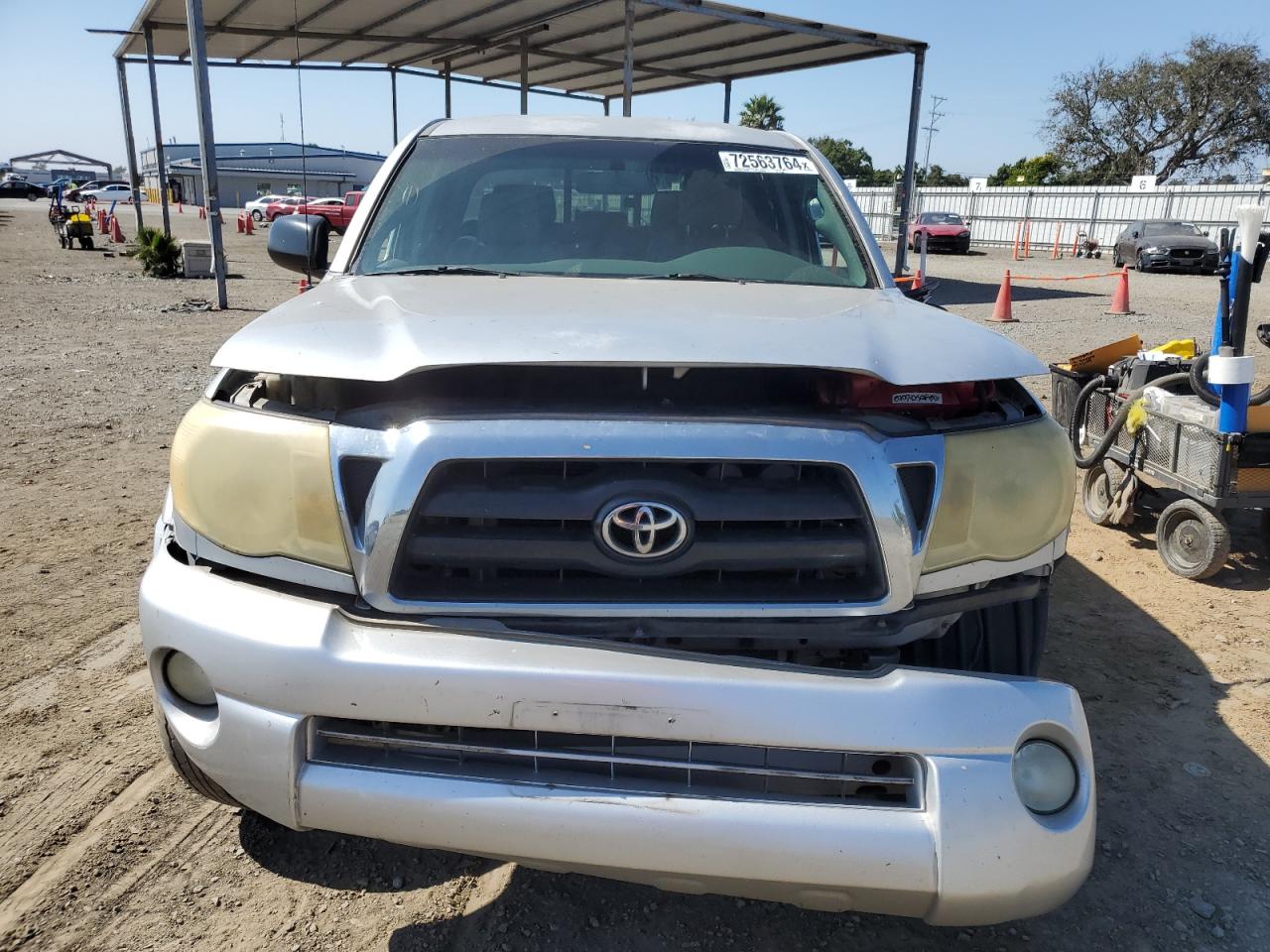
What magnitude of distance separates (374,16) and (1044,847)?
15.0 meters

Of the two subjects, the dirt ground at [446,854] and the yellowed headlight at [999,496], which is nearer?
the yellowed headlight at [999,496]

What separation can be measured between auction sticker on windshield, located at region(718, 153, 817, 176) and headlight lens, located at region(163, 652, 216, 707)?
253cm

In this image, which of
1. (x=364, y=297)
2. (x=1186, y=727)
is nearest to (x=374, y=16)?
(x=364, y=297)

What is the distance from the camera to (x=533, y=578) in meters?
1.89

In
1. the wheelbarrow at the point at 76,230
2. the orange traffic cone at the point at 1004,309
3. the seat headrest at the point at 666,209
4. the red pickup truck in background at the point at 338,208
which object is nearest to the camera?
the seat headrest at the point at 666,209

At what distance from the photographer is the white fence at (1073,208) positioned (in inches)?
1318

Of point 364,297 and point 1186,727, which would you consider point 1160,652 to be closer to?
point 1186,727

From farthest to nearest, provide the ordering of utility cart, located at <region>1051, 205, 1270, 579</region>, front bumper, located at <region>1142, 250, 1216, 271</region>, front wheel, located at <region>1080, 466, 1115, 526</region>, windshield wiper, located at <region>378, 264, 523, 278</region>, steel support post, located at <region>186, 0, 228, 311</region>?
front bumper, located at <region>1142, 250, 1216, 271</region> < steel support post, located at <region>186, 0, 228, 311</region> < front wheel, located at <region>1080, 466, 1115, 526</region> < utility cart, located at <region>1051, 205, 1270, 579</region> < windshield wiper, located at <region>378, 264, 523, 278</region>

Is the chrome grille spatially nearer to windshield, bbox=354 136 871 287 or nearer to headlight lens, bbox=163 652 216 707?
headlight lens, bbox=163 652 216 707

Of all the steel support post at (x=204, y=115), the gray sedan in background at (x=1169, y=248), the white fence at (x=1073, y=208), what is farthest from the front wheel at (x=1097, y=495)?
the white fence at (x=1073, y=208)

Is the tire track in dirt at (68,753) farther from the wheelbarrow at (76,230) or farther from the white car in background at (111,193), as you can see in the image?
the white car in background at (111,193)

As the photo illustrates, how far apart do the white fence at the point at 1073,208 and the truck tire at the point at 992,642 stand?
1252 inches

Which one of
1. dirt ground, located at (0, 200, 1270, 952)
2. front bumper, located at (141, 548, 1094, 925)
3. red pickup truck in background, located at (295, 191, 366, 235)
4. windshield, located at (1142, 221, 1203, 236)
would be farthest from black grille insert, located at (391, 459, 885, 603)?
windshield, located at (1142, 221, 1203, 236)

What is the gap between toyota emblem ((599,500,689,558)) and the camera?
179cm
